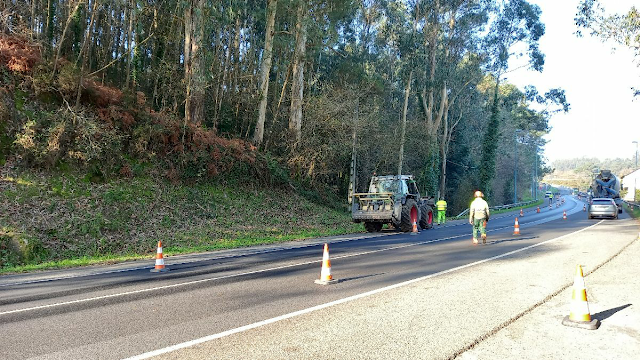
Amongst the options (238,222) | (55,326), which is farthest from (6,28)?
(55,326)

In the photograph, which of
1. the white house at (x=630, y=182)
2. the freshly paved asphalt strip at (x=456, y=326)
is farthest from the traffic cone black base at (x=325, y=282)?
the white house at (x=630, y=182)

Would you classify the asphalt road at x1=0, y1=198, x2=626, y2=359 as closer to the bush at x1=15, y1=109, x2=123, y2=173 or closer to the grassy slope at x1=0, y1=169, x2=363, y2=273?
the grassy slope at x1=0, y1=169, x2=363, y2=273

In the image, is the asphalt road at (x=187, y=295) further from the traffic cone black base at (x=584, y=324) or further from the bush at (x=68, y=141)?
Answer: the bush at (x=68, y=141)

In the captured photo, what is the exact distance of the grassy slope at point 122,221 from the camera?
13875mm

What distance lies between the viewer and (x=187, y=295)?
25.7ft

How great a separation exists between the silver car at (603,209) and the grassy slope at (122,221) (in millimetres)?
19058

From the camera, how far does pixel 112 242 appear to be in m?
15.5

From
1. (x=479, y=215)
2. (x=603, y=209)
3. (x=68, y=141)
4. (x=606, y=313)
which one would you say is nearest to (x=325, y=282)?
(x=606, y=313)

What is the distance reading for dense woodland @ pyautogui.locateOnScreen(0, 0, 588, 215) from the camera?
18.8 metres

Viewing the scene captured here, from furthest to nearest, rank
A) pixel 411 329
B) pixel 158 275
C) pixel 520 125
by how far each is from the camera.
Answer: pixel 520 125 < pixel 158 275 < pixel 411 329

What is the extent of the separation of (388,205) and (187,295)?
13.2m

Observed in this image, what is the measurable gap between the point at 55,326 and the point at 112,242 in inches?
401

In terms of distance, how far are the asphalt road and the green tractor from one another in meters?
5.79

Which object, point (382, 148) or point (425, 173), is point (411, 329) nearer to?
point (382, 148)
